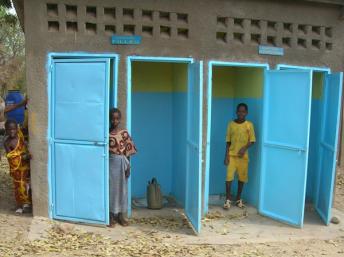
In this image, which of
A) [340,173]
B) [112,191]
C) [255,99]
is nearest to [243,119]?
[255,99]

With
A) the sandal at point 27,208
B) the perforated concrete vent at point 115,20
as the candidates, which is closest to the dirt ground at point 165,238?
the sandal at point 27,208

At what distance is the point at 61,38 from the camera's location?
562cm

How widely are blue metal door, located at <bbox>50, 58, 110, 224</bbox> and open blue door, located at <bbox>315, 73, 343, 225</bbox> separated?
3200 mm

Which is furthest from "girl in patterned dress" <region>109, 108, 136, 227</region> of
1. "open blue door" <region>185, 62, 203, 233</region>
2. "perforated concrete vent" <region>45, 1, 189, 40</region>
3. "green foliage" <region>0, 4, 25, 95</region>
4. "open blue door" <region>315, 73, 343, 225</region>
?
"green foliage" <region>0, 4, 25, 95</region>

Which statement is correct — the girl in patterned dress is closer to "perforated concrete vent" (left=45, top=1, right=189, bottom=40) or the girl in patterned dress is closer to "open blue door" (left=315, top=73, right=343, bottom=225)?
"perforated concrete vent" (left=45, top=1, right=189, bottom=40)

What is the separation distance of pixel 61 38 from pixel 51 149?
4.85 ft

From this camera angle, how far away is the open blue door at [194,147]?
5.39 meters

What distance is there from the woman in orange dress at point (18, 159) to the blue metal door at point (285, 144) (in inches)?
136

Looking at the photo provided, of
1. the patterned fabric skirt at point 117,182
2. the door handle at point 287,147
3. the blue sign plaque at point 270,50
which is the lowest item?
the patterned fabric skirt at point 117,182

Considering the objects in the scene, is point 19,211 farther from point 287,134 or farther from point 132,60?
point 287,134

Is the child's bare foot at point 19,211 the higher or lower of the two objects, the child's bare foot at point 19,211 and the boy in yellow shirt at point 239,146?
the lower

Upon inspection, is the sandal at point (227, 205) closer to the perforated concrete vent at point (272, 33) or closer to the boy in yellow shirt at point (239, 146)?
the boy in yellow shirt at point (239, 146)

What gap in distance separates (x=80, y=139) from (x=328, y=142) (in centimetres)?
361

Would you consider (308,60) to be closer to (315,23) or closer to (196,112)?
(315,23)
